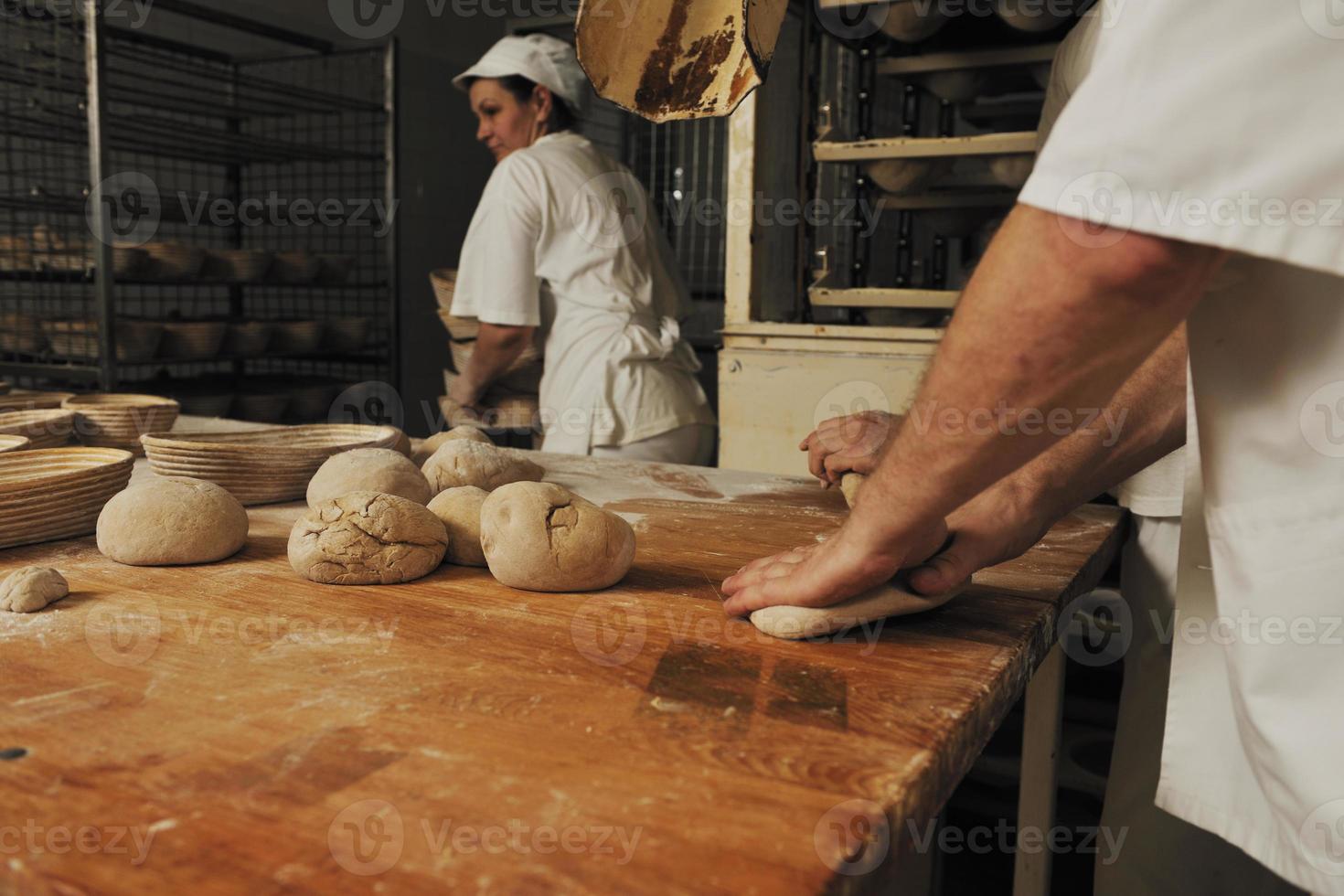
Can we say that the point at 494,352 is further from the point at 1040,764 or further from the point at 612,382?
the point at 1040,764

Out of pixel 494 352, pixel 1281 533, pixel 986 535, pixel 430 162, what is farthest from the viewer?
pixel 430 162

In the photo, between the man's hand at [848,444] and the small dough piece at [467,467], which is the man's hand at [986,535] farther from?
the small dough piece at [467,467]

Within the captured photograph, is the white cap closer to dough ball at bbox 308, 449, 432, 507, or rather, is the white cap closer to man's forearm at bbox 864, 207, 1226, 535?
dough ball at bbox 308, 449, 432, 507

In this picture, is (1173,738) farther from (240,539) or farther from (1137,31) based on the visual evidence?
(240,539)

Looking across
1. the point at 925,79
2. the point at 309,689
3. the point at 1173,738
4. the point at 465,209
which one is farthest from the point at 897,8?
the point at 465,209

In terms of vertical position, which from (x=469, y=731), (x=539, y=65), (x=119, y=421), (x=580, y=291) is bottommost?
(x=469, y=731)

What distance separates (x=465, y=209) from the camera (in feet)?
20.5

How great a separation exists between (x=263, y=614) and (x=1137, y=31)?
883 millimetres

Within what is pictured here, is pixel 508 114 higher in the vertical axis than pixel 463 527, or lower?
higher

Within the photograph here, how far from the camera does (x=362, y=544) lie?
107 centimetres

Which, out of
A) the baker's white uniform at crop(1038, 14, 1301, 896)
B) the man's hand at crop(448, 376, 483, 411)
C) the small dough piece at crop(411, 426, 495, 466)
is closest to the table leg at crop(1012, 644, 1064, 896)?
the baker's white uniform at crop(1038, 14, 1301, 896)

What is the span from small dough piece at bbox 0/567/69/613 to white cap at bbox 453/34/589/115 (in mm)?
2251

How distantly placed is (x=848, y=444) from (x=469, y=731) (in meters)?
0.82

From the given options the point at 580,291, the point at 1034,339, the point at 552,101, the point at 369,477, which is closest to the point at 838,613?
the point at 1034,339
